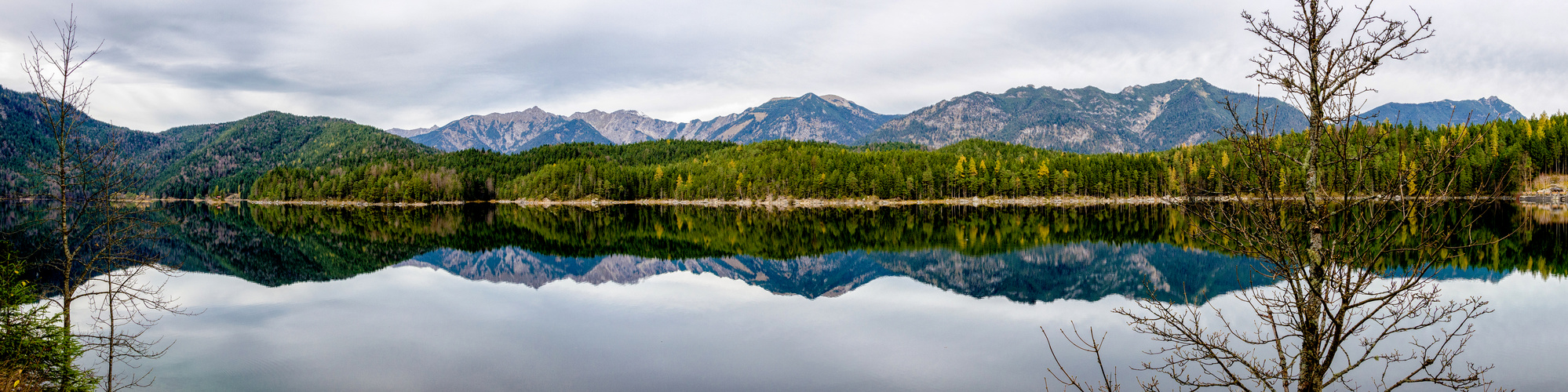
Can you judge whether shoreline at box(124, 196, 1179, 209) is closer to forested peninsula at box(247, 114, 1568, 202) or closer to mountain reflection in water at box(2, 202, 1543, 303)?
forested peninsula at box(247, 114, 1568, 202)

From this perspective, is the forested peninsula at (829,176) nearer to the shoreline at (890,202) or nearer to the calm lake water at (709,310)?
the shoreline at (890,202)

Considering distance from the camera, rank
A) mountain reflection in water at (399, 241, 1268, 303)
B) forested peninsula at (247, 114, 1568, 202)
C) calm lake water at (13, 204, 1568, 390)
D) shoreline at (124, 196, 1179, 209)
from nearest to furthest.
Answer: calm lake water at (13, 204, 1568, 390) → mountain reflection in water at (399, 241, 1268, 303) → forested peninsula at (247, 114, 1568, 202) → shoreline at (124, 196, 1179, 209)

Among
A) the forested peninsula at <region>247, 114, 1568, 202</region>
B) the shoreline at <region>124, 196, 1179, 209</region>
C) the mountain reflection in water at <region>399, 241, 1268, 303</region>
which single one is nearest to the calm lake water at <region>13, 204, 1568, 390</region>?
the mountain reflection in water at <region>399, 241, 1268, 303</region>

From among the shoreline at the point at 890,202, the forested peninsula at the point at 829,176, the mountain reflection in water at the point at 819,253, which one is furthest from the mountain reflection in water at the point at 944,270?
the shoreline at the point at 890,202

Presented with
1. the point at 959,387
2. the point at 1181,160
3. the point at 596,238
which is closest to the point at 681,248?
the point at 596,238

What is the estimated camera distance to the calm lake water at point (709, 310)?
49.5ft

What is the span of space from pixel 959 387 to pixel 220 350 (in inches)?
683

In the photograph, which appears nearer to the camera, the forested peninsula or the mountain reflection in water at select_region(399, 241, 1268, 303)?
the mountain reflection in water at select_region(399, 241, 1268, 303)

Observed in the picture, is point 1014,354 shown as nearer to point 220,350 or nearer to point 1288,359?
point 1288,359

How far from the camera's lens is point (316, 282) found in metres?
29.5

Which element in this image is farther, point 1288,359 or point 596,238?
point 596,238

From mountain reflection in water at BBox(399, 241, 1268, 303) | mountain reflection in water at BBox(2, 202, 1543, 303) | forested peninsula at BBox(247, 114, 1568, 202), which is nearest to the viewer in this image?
mountain reflection in water at BBox(399, 241, 1268, 303)

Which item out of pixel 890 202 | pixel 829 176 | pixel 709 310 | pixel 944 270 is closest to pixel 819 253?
pixel 944 270

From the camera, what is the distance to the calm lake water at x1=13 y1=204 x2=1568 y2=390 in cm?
1509
